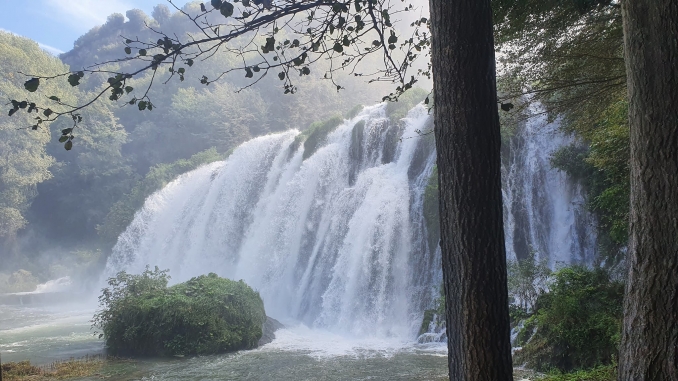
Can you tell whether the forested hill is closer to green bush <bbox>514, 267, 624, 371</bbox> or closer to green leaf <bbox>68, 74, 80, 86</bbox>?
green bush <bbox>514, 267, 624, 371</bbox>

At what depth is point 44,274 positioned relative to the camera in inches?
1217

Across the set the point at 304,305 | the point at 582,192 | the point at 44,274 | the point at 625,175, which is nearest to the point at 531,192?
the point at 582,192

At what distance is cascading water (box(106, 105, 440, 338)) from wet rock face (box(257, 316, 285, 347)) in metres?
0.97

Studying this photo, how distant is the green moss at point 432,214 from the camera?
14.2 meters

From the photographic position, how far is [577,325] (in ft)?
25.4

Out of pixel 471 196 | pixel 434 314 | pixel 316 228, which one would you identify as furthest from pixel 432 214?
pixel 471 196

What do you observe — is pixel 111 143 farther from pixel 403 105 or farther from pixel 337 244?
pixel 337 244

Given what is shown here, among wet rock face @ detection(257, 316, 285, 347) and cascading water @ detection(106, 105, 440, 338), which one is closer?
wet rock face @ detection(257, 316, 285, 347)

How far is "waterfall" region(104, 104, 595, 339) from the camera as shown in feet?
43.5

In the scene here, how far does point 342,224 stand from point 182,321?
18.5 ft

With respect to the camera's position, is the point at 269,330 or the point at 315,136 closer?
the point at 269,330

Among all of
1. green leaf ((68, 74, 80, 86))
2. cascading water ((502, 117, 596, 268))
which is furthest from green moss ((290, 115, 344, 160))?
green leaf ((68, 74, 80, 86))

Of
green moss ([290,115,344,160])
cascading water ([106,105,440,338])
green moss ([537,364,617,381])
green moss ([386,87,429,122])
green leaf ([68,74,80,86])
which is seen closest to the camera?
green leaf ([68,74,80,86])

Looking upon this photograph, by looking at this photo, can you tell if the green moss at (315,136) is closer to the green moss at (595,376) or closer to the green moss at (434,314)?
the green moss at (434,314)
